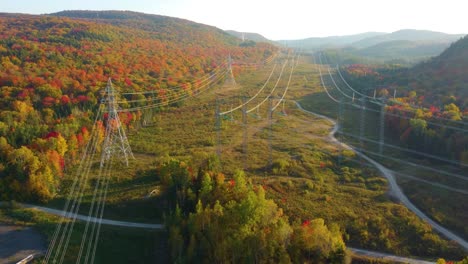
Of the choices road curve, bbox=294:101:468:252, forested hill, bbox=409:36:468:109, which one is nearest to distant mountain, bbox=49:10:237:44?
forested hill, bbox=409:36:468:109

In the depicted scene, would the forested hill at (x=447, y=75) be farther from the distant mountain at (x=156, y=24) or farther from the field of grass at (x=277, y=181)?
the distant mountain at (x=156, y=24)

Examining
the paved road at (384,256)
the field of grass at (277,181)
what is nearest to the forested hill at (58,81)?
the field of grass at (277,181)

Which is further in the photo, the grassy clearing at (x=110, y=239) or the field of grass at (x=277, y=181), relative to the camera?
the field of grass at (x=277, y=181)

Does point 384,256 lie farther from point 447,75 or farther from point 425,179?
point 447,75

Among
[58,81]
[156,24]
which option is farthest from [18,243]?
[156,24]

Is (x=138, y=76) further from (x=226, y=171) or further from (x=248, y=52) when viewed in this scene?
(x=248, y=52)
